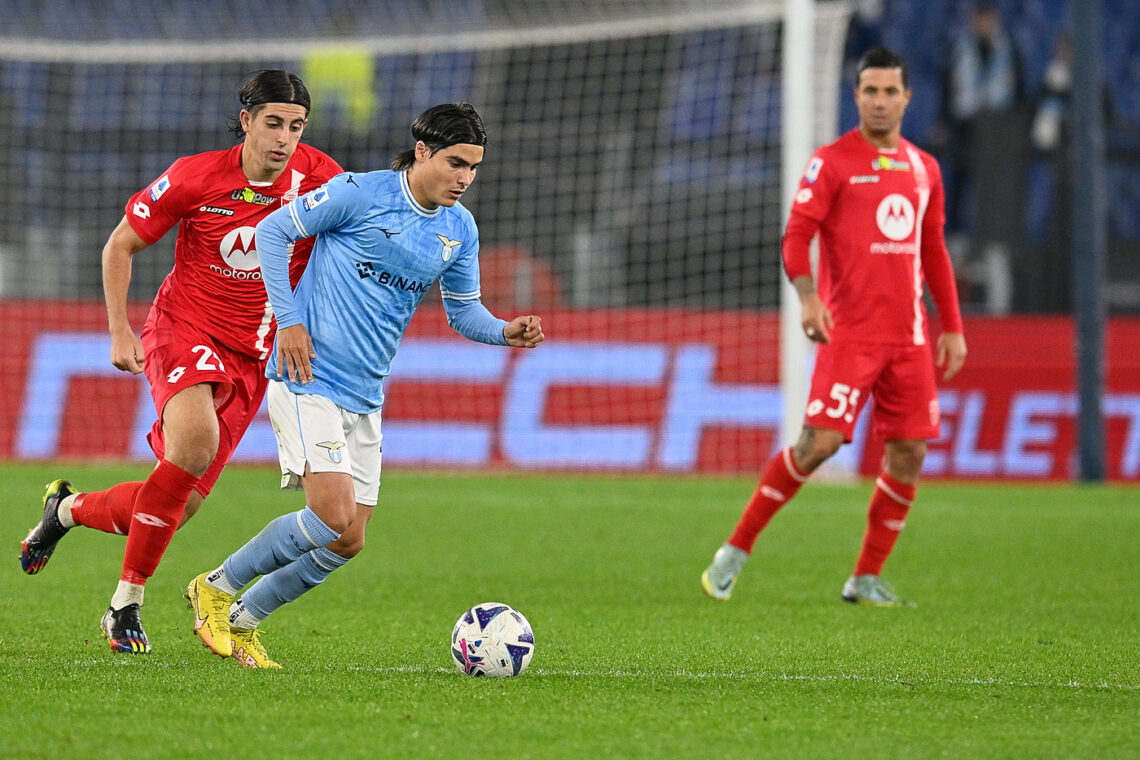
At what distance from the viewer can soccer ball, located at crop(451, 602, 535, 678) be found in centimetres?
480

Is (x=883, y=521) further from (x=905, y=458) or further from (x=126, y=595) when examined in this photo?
(x=126, y=595)

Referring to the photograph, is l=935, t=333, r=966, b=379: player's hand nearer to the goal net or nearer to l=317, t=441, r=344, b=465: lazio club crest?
l=317, t=441, r=344, b=465: lazio club crest

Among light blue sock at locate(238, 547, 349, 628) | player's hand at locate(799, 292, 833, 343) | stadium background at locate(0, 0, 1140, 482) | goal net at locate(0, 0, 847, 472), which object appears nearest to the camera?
light blue sock at locate(238, 547, 349, 628)

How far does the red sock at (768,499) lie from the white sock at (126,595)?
2.83 m

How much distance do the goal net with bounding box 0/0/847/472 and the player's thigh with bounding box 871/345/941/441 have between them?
5016 mm

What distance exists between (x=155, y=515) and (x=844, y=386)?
3.07m

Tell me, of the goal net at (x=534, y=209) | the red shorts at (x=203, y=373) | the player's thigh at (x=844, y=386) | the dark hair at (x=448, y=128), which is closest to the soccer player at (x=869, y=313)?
the player's thigh at (x=844, y=386)

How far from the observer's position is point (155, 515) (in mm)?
5359

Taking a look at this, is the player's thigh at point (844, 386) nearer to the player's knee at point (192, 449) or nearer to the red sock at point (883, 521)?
the red sock at point (883, 521)

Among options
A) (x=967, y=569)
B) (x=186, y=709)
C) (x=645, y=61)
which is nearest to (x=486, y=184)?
(x=645, y=61)

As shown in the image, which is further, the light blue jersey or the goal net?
the goal net

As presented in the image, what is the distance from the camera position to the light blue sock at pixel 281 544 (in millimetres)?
4914

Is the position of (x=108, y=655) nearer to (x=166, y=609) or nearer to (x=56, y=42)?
(x=166, y=609)

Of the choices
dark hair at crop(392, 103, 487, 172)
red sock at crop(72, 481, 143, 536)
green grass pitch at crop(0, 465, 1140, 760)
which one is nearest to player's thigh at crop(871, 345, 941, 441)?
→ green grass pitch at crop(0, 465, 1140, 760)
